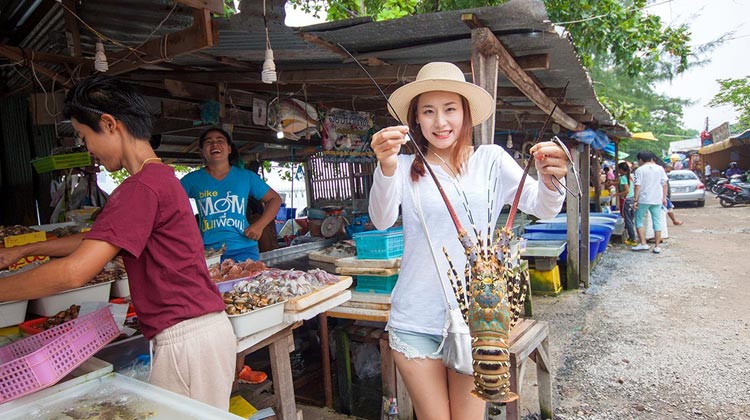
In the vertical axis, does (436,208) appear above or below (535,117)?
below

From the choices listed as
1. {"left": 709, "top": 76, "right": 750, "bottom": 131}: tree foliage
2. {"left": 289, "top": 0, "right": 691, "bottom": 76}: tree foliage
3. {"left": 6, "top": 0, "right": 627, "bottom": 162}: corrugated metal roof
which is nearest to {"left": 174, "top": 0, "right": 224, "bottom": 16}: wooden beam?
{"left": 6, "top": 0, "right": 627, "bottom": 162}: corrugated metal roof

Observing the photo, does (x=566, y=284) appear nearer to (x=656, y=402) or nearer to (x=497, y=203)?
(x=656, y=402)

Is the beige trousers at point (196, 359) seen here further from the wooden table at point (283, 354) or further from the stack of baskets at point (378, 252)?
the stack of baskets at point (378, 252)

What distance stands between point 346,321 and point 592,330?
3.99 metres

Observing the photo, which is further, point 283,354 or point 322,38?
point 322,38

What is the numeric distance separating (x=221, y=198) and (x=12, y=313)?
71.1 inches

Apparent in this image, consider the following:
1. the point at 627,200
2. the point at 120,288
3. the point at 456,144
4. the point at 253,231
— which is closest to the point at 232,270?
the point at 253,231

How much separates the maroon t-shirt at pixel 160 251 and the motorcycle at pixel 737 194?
Result: 996 inches

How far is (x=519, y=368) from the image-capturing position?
3.47 metres

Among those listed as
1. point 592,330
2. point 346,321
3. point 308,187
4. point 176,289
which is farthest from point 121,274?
point 308,187

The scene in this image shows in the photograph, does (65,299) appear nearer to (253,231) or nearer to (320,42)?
(253,231)

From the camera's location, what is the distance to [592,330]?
6539 mm

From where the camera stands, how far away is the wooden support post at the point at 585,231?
9.07 meters

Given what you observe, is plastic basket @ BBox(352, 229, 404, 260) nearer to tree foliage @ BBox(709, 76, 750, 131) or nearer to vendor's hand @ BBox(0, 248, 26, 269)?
vendor's hand @ BBox(0, 248, 26, 269)
